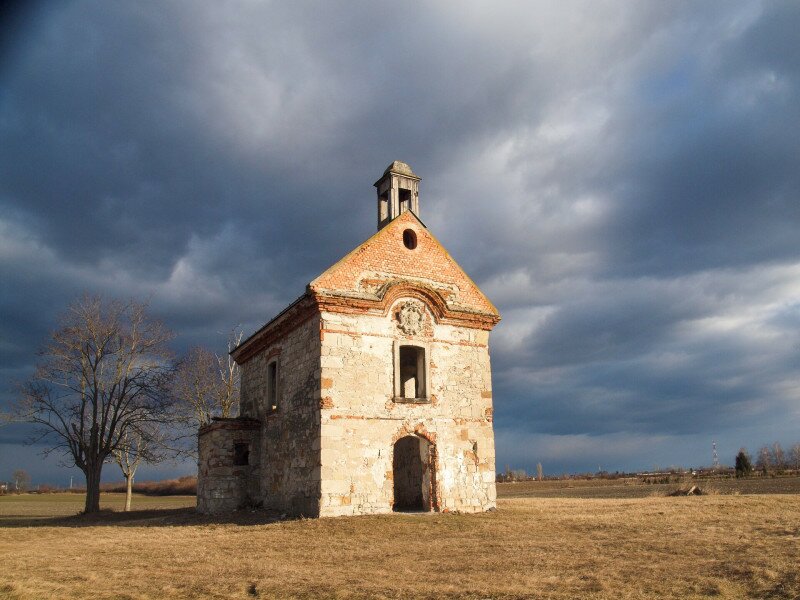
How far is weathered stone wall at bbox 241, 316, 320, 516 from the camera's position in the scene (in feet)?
60.5

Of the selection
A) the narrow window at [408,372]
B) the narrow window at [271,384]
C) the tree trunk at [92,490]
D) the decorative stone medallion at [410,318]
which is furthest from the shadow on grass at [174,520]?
the decorative stone medallion at [410,318]

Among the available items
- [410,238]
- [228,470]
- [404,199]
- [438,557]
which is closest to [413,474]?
[228,470]

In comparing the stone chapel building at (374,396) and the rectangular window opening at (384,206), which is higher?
the rectangular window opening at (384,206)

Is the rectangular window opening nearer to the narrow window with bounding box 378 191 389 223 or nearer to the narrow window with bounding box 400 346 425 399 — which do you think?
the narrow window with bounding box 378 191 389 223

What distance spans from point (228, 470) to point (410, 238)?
407 inches

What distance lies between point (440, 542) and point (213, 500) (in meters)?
11.1

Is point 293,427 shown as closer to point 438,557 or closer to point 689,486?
point 438,557

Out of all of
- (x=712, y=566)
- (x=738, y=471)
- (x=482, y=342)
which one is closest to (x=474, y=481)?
(x=482, y=342)

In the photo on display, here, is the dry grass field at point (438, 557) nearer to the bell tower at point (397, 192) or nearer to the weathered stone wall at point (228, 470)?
the weathered stone wall at point (228, 470)

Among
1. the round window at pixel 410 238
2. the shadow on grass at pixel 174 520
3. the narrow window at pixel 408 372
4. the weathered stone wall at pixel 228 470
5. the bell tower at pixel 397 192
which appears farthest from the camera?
the bell tower at pixel 397 192

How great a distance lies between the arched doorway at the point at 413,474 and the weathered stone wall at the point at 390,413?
0.86 feet

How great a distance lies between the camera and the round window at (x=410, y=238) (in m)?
21.6

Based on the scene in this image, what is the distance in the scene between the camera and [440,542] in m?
13.8

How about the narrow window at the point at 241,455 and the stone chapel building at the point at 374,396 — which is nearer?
the stone chapel building at the point at 374,396
